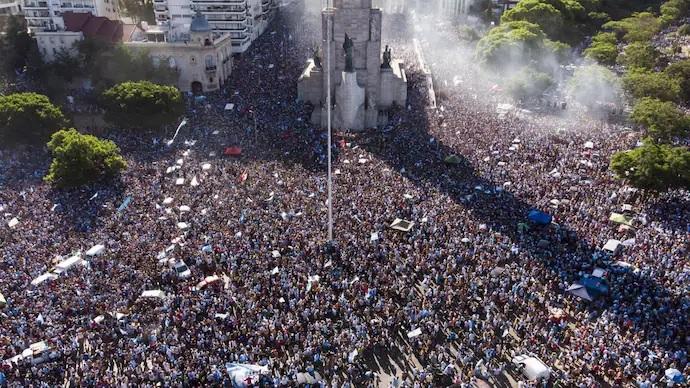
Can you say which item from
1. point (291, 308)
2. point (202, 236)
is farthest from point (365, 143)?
point (291, 308)

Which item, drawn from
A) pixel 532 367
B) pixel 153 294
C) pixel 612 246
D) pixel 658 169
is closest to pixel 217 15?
pixel 153 294

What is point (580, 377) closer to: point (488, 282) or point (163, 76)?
point (488, 282)

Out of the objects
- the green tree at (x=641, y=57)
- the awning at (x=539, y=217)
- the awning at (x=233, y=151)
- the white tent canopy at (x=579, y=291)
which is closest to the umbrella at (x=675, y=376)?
the white tent canopy at (x=579, y=291)

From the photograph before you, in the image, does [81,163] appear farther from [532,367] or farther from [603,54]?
[603,54]

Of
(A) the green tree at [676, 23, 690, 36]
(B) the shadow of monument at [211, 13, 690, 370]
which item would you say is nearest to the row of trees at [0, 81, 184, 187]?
(B) the shadow of monument at [211, 13, 690, 370]

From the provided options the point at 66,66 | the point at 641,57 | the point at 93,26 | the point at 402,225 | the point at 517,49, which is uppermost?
the point at 93,26

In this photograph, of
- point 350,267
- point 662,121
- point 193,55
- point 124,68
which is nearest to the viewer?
point 350,267
